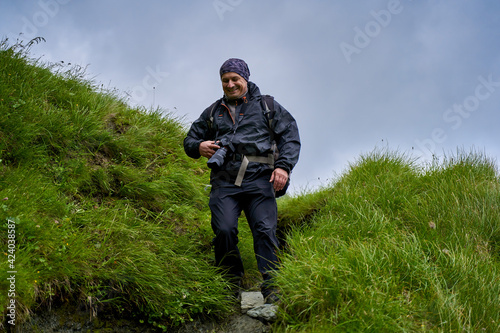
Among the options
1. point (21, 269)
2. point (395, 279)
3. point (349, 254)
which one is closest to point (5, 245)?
point (21, 269)

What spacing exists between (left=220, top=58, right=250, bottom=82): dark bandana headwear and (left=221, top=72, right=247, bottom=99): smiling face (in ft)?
0.15

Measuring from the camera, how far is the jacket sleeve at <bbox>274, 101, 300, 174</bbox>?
→ 14.4 ft

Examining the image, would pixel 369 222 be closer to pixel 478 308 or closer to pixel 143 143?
pixel 478 308

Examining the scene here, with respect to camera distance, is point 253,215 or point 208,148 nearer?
point 253,215

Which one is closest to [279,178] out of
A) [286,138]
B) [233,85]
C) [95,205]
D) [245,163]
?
[245,163]

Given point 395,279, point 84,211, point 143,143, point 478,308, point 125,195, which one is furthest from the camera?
point 143,143

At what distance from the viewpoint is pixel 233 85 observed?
15.4ft

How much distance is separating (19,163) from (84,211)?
1.05 meters

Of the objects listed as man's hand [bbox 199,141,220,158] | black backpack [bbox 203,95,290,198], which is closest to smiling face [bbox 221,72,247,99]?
black backpack [bbox 203,95,290,198]

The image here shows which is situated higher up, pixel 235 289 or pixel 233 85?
pixel 233 85

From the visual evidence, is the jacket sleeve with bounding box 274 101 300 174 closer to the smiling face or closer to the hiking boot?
the smiling face

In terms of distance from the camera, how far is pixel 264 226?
4.31 m

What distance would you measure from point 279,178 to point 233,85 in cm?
125

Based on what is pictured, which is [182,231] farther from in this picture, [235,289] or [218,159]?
[218,159]
